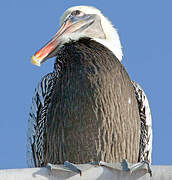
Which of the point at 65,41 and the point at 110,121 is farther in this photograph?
the point at 65,41

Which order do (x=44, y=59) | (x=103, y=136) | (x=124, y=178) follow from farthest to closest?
(x=44, y=59)
(x=103, y=136)
(x=124, y=178)

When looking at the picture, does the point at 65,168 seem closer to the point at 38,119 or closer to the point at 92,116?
the point at 92,116

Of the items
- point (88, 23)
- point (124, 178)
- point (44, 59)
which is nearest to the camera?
point (124, 178)

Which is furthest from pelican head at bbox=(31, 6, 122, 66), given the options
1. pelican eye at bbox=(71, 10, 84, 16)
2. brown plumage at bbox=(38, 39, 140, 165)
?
brown plumage at bbox=(38, 39, 140, 165)

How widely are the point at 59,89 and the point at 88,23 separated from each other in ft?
5.17

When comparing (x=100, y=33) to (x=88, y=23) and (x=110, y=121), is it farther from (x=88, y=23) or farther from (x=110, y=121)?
(x=110, y=121)

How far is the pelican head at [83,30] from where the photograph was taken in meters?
7.27

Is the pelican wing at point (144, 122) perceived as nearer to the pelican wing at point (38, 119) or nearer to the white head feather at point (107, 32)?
the white head feather at point (107, 32)

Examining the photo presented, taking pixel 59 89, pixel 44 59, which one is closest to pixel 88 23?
pixel 44 59

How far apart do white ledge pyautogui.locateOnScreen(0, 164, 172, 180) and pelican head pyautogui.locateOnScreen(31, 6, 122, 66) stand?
2981 mm

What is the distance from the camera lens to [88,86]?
20.5ft

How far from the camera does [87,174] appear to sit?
418cm

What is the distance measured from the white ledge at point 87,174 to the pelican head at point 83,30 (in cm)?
298

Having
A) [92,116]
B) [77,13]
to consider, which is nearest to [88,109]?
[92,116]
